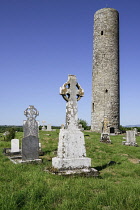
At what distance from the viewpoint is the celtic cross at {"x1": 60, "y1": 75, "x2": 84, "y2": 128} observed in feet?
20.5

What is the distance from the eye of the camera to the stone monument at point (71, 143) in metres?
5.83

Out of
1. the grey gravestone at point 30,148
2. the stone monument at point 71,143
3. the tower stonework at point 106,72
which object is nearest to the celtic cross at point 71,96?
the stone monument at point 71,143

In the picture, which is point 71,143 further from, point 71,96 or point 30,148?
point 30,148

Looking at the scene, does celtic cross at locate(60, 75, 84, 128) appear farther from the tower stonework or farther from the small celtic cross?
the tower stonework

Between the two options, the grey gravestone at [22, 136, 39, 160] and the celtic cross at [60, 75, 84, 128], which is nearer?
the celtic cross at [60, 75, 84, 128]

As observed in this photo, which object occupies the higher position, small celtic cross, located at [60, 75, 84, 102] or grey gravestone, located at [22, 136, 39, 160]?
small celtic cross, located at [60, 75, 84, 102]

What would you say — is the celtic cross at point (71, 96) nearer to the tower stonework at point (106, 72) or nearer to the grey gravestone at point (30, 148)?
the grey gravestone at point (30, 148)

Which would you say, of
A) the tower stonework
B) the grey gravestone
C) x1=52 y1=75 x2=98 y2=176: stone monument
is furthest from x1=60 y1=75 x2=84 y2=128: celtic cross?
the tower stonework

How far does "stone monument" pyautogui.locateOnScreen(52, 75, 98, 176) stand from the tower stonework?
2055 cm

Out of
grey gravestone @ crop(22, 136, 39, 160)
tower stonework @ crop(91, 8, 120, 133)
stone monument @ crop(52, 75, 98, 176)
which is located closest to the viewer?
stone monument @ crop(52, 75, 98, 176)

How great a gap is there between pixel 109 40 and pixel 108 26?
6.62 feet

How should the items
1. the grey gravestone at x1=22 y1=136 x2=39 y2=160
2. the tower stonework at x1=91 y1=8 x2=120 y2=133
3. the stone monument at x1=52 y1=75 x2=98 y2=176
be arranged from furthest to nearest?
the tower stonework at x1=91 y1=8 x2=120 y2=133
the grey gravestone at x1=22 y1=136 x2=39 y2=160
the stone monument at x1=52 y1=75 x2=98 y2=176

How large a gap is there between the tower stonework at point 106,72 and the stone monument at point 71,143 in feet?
67.4

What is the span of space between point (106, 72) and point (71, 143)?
2190 cm
